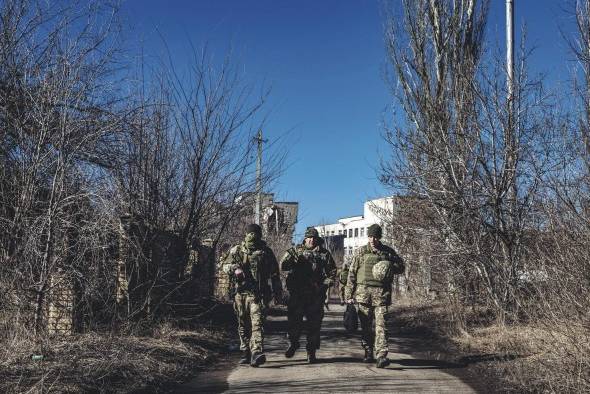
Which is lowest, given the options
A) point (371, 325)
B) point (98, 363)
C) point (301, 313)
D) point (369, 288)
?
point (98, 363)

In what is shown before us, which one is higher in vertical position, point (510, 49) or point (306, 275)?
point (510, 49)

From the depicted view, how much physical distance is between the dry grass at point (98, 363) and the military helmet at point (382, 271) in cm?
275

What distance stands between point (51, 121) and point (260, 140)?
5263 mm

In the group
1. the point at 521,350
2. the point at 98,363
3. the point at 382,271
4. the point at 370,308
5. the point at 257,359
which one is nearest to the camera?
the point at 98,363

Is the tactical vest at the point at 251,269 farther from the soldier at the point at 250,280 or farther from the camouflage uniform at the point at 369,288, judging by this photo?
the camouflage uniform at the point at 369,288

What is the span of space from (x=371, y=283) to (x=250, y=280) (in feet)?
5.58

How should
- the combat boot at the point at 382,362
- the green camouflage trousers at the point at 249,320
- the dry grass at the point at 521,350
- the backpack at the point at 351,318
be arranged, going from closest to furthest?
1. the dry grass at the point at 521,350
2. the combat boot at the point at 382,362
3. the green camouflage trousers at the point at 249,320
4. the backpack at the point at 351,318

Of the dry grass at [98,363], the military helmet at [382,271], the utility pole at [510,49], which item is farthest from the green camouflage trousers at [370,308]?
the utility pole at [510,49]

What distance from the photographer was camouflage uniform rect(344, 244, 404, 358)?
28.6ft

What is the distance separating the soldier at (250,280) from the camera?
345 inches

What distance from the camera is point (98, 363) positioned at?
6.98 metres

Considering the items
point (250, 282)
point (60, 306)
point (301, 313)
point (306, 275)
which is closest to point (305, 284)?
point (306, 275)

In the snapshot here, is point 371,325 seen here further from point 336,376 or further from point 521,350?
point 521,350

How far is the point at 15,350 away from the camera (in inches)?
264
